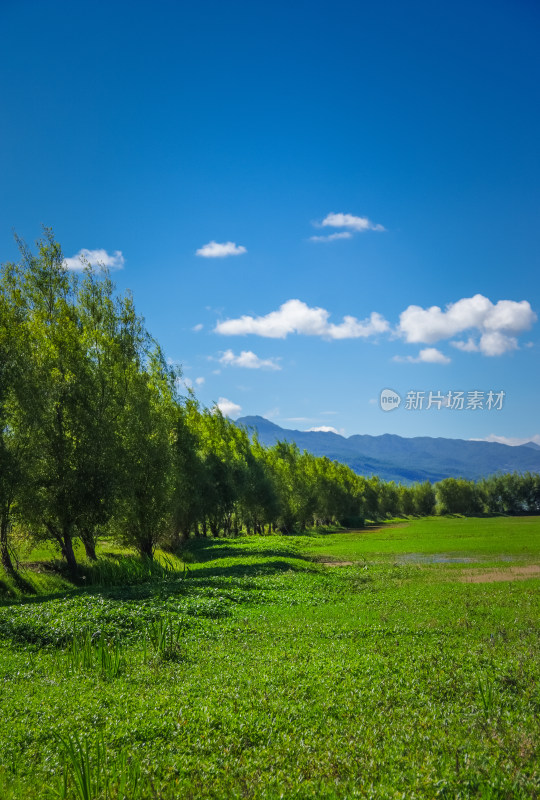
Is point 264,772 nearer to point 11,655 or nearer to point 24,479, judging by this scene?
point 11,655

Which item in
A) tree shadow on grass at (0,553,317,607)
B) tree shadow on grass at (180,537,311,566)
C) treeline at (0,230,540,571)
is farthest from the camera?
tree shadow on grass at (180,537,311,566)

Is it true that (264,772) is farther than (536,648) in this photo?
No

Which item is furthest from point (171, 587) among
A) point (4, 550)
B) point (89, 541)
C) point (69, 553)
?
point (89, 541)

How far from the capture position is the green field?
810cm

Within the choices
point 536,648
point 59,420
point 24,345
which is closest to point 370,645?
point 536,648

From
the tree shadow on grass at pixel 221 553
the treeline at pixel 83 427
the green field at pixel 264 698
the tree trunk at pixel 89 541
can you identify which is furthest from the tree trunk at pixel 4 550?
the tree shadow on grass at pixel 221 553

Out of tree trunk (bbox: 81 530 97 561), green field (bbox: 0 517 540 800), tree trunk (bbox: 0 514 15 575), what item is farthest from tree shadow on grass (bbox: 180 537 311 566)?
green field (bbox: 0 517 540 800)

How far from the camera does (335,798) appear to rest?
757cm

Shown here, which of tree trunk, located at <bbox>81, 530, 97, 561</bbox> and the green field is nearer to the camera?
the green field

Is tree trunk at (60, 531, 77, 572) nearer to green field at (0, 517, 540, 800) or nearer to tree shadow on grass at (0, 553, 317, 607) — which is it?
tree shadow on grass at (0, 553, 317, 607)

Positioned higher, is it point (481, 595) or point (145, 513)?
point (145, 513)

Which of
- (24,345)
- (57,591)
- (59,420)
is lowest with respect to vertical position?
(57,591)

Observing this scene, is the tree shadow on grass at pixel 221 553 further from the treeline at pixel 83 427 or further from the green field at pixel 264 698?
the green field at pixel 264 698

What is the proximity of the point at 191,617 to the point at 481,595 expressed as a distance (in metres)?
16.3
